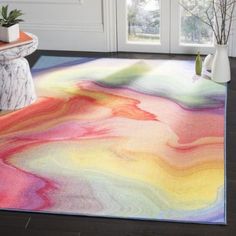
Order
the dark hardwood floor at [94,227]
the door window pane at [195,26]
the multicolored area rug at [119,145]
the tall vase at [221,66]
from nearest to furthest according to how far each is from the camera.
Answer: the dark hardwood floor at [94,227] < the multicolored area rug at [119,145] < the tall vase at [221,66] < the door window pane at [195,26]

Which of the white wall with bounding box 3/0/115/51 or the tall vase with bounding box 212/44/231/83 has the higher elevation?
the white wall with bounding box 3/0/115/51

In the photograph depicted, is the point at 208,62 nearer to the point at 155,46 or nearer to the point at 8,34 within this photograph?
the point at 155,46

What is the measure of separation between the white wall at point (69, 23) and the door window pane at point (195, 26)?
58cm

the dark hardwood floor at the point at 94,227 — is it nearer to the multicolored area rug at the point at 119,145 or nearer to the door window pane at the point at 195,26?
the multicolored area rug at the point at 119,145

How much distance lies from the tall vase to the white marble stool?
1.23 m

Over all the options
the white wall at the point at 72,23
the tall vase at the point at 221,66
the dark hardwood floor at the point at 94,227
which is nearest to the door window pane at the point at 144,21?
the white wall at the point at 72,23

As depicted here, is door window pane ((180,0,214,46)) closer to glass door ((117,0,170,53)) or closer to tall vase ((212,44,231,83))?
glass door ((117,0,170,53))

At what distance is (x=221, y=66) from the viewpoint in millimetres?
4070

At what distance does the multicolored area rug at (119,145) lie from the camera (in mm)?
2799

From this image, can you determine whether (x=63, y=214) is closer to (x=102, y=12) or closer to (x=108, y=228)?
(x=108, y=228)

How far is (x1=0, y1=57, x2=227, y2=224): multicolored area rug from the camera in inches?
110

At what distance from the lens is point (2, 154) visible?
3.26m

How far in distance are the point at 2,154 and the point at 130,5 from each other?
1946 mm

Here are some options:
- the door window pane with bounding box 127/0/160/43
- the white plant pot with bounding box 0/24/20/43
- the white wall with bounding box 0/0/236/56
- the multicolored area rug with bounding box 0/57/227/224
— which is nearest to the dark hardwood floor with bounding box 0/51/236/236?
the multicolored area rug with bounding box 0/57/227/224
